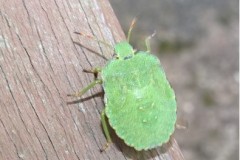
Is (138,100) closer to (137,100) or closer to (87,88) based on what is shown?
(137,100)

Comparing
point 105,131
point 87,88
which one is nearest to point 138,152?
point 105,131

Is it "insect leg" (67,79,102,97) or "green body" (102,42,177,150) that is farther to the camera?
"green body" (102,42,177,150)

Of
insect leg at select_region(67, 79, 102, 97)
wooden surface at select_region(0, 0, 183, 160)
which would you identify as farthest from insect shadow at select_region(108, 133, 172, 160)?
insect leg at select_region(67, 79, 102, 97)

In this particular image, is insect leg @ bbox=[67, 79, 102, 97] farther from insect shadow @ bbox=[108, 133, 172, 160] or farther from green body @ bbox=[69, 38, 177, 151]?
insect shadow @ bbox=[108, 133, 172, 160]

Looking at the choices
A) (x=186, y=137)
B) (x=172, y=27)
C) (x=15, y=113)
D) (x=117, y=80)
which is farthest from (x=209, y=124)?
(x=15, y=113)

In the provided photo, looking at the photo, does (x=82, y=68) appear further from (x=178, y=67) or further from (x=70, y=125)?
(x=178, y=67)

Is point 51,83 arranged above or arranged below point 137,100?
above

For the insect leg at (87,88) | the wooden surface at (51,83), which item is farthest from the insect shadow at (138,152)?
the insect leg at (87,88)

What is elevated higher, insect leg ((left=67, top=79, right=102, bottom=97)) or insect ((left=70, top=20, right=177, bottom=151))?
insect leg ((left=67, top=79, right=102, bottom=97))
